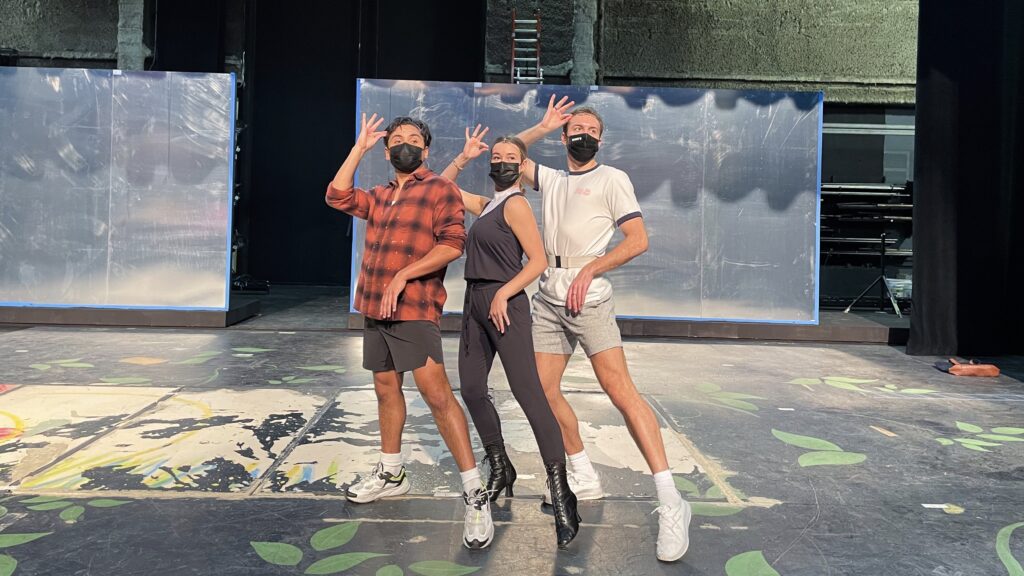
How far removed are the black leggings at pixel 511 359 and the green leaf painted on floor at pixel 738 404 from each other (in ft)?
8.83

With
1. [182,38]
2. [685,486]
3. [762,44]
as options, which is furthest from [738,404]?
[182,38]

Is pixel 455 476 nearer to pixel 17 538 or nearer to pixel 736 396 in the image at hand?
pixel 17 538

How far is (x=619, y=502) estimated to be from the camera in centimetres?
340

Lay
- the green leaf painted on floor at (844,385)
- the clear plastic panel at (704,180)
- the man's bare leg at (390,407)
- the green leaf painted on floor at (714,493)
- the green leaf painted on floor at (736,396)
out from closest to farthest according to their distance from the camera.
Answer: the man's bare leg at (390,407), the green leaf painted on floor at (714,493), the green leaf painted on floor at (736,396), the green leaf painted on floor at (844,385), the clear plastic panel at (704,180)

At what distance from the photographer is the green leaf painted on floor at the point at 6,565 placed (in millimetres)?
2566

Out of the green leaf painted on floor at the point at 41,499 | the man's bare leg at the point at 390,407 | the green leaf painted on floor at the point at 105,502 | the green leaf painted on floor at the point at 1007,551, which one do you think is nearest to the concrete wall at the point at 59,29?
the green leaf painted on floor at the point at 41,499

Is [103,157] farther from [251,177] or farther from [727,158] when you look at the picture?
[727,158]

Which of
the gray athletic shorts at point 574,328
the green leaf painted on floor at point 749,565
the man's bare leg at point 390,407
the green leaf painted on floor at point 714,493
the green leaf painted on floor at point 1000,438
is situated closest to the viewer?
the green leaf painted on floor at point 749,565

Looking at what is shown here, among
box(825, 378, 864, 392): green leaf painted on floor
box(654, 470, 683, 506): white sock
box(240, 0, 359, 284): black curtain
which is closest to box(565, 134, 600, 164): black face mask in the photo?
box(654, 470, 683, 506): white sock

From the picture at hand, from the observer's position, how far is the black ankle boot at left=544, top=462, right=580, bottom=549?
2.85 metres

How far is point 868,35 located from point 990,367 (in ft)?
22.7

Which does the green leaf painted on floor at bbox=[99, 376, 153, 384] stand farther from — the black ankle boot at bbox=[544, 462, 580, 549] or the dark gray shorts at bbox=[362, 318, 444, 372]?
the black ankle boot at bbox=[544, 462, 580, 549]

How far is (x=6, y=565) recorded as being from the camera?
262 centimetres

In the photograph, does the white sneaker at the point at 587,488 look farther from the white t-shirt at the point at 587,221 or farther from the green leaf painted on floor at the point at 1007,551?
the green leaf painted on floor at the point at 1007,551
